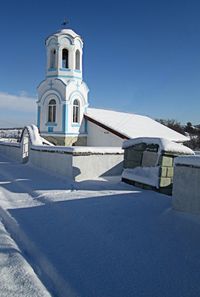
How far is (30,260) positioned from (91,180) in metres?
5.93

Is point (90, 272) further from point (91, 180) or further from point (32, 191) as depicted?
point (91, 180)

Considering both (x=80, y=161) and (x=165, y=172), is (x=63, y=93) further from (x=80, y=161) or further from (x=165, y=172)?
(x=165, y=172)

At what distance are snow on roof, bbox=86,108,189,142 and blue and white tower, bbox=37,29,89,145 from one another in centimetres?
148

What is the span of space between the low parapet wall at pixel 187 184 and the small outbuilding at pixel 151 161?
177cm

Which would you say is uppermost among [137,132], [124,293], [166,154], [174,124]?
[174,124]

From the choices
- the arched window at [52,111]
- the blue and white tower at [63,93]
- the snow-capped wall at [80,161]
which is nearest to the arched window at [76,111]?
the blue and white tower at [63,93]

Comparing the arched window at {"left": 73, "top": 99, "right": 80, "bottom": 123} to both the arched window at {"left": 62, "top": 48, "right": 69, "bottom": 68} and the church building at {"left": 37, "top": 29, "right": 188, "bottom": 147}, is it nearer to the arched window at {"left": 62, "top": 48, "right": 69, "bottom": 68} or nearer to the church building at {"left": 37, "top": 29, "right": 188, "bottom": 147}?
the church building at {"left": 37, "top": 29, "right": 188, "bottom": 147}

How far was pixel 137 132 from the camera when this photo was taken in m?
19.9

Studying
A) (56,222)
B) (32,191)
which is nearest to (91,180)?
(32,191)

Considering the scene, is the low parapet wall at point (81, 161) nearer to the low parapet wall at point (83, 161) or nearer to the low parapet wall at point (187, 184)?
the low parapet wall at point (83, 161)

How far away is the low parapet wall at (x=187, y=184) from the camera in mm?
5031

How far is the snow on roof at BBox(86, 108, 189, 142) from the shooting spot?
19.8 meters

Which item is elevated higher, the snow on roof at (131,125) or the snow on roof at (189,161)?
the snow on roof at (131,125)

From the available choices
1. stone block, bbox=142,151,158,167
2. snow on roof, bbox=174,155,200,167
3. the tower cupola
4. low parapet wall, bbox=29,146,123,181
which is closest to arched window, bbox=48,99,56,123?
the tower cupola
